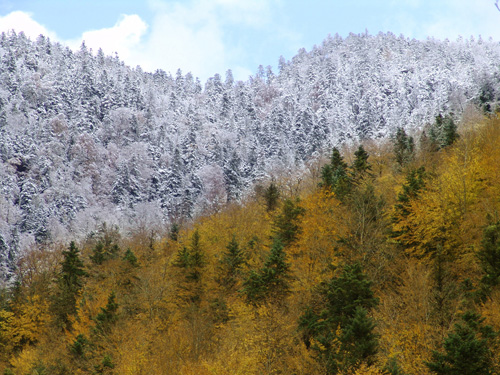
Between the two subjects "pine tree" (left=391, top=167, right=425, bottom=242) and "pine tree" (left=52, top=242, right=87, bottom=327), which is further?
"pine tree" (left=52, top=242, right=87, bottom=327)

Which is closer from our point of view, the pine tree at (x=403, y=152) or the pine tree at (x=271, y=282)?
the pine tree at (x=271, y=282)

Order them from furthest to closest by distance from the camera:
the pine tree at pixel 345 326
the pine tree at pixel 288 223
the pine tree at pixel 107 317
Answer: the pine tree at pixel 288 223
the pine tree at pixel 107 317
the pine tree at pixel 345 326

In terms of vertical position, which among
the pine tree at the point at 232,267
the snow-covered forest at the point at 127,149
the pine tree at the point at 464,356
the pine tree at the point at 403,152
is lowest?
the pine tree at the point at 464,356

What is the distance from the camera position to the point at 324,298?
88.3ft

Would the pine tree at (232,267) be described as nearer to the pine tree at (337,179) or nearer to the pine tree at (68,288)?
the pine tree at (337,179)

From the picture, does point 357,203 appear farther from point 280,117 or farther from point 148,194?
point 280,117

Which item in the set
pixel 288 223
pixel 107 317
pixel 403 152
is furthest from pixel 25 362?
pixel 403 152

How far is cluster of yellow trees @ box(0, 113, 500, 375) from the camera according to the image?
21031 mm

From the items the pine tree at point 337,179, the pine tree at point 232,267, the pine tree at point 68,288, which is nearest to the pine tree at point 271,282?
the pine tree at point 232,267

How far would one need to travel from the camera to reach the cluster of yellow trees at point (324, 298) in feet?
69.0

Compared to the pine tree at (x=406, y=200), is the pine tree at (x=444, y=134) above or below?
above

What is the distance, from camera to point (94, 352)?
34.4 m

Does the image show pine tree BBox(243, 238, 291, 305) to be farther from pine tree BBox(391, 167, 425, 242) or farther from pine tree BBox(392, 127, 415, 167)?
pine tree BBox(392, 127, 415, 167)

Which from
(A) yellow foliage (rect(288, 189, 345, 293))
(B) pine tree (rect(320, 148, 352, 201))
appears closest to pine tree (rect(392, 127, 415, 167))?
(B) pine tree (rect(320, 148, 352, 201))
